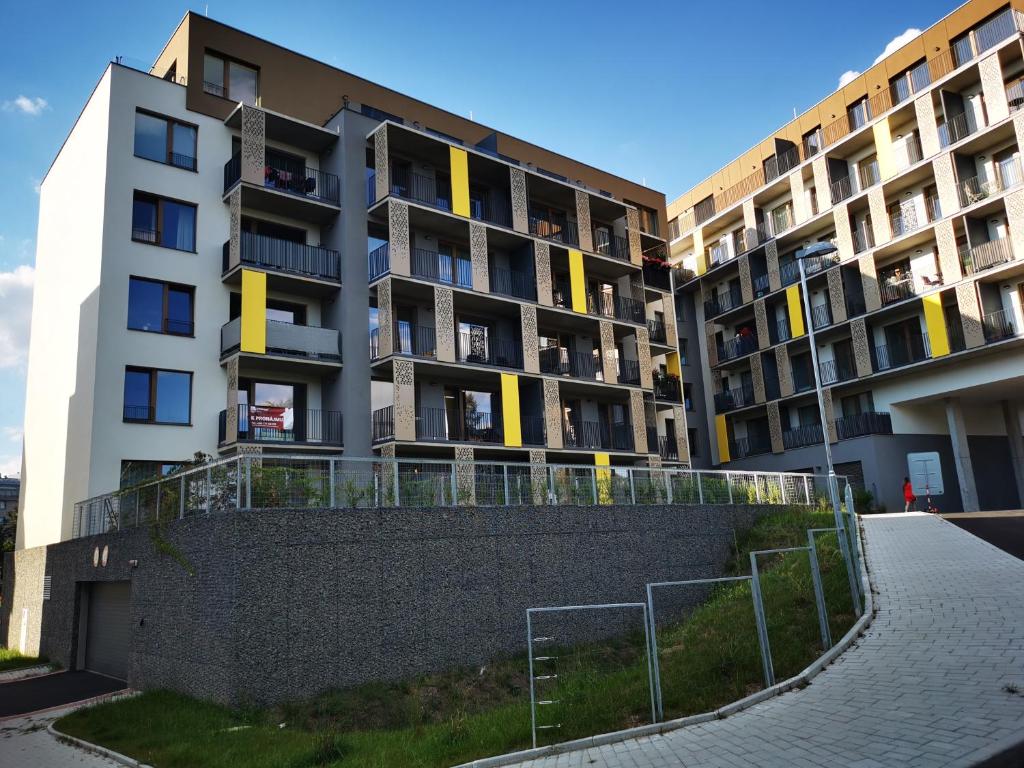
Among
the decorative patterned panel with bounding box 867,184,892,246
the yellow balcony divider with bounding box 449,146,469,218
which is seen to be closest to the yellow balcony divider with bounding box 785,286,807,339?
the decorative patterned panel with bounding box 867,184,892,246

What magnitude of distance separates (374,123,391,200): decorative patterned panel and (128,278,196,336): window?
22.9 ft

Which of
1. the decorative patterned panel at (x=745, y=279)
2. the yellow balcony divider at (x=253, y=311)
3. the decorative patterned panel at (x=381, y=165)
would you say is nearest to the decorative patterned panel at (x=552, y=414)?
the decorative patterned panel at (x=381, y=165)

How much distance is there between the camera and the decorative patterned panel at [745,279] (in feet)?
140

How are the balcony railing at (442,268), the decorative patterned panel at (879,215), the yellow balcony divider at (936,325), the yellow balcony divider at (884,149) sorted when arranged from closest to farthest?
the balcony railing at (442,268), the yellow balcony divider at (936,325), the decorative patterned panel at (879,215), the yellow balcony divider at (884,149)

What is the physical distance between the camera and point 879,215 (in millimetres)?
35781

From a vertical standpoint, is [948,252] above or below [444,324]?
above

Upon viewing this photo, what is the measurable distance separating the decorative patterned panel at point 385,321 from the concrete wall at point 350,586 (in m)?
10.1

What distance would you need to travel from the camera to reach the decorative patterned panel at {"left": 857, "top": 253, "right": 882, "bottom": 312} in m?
35.9

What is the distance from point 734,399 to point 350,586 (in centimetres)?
3295

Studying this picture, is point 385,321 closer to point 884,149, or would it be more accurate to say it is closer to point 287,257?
point 287,257

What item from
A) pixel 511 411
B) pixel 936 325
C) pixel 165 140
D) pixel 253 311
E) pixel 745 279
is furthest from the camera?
pixel 745 279

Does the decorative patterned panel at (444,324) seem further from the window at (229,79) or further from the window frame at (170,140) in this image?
the window at (229,79)

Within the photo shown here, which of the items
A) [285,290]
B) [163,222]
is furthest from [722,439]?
[163,222]

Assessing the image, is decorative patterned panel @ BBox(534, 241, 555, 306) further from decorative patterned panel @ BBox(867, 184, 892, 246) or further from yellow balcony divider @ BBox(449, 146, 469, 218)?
decorative patterned panel @ BBox(867, 184, 892, 246)
